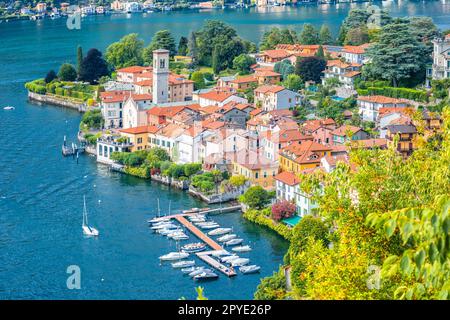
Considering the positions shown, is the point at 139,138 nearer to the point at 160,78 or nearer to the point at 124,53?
the point at 160,78

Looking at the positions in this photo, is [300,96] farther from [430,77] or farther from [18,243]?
[18,243]

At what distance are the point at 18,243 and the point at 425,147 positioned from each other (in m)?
8.09

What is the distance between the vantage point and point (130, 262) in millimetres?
12383

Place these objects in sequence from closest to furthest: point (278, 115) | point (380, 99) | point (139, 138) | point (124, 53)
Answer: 1. point (139, 138)
2. point (278, 115)
3. point (380, 99)
4. point (124, 53)

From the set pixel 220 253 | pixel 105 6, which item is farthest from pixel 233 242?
pixel 105 6

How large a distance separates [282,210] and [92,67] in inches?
580

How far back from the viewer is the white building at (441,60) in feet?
70.6

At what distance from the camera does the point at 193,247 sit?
13.0 metres

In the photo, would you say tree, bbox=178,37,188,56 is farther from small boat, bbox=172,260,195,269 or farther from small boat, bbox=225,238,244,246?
small boat, bbox=172,260,195,269

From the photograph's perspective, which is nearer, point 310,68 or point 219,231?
point 219,231

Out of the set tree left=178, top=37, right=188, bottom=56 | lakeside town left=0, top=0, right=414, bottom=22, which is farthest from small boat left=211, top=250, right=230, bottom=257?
lakeside town left=0, top=0, right=414, bottom=22

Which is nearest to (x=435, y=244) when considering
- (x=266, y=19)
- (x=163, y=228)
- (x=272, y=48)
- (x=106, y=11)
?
(x=163, y=228)

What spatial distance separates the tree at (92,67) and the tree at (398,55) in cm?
935

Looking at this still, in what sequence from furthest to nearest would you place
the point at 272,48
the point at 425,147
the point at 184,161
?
the point at 272,48, the point at 184,161, the point at 425,147
